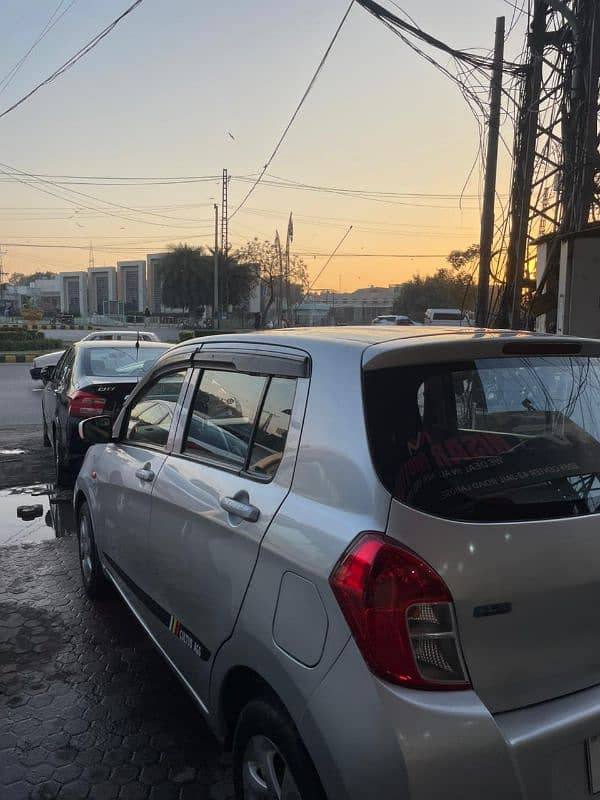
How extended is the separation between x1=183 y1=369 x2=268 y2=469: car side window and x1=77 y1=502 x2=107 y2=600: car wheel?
160cm

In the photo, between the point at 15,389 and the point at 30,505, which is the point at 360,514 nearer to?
the point at 30,505

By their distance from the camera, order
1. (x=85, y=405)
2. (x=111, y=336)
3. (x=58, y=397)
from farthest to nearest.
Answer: (x=111, y=336), (x=58, y=397), (x=85, y=405)

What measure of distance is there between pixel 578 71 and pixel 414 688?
340 inches

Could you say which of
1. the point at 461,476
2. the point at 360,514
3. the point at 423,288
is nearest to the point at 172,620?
the point at 360,514

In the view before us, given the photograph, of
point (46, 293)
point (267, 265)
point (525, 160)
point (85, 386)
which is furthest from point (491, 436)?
point (46, 293)

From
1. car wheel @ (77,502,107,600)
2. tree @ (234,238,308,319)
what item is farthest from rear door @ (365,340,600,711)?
tree @ (234,238,308,319)

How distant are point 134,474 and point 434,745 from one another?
6.84ft

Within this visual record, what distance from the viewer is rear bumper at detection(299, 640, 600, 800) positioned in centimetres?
149

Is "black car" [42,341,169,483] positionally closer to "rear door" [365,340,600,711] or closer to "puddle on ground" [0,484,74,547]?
"puddle on ground" [0,484,74,547]

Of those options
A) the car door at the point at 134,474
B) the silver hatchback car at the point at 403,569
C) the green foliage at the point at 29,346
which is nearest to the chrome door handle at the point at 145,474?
the car door at the point at 134,474

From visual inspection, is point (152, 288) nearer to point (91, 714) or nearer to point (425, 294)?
point (425, 294)

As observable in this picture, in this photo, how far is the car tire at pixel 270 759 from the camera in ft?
5.62

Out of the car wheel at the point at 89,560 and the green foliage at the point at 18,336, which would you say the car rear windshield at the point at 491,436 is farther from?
the green foliage at the point at 18,336

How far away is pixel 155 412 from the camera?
11.1 ft
